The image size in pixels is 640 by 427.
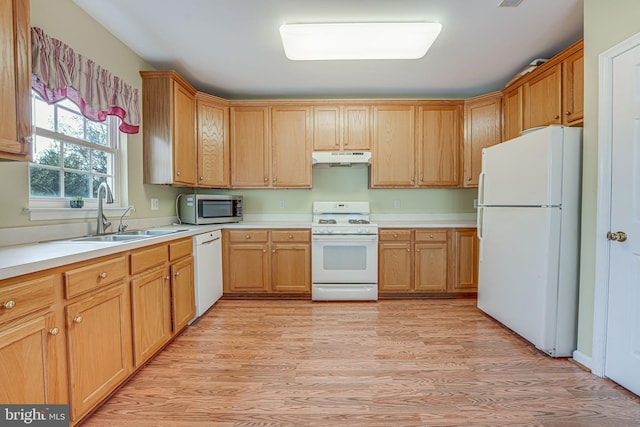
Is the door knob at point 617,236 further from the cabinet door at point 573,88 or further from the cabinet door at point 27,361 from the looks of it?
the cabinet door at point 27,361

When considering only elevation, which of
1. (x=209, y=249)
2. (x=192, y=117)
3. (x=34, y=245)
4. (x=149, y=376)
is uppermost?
(x=192, y=117)

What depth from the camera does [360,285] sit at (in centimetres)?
321

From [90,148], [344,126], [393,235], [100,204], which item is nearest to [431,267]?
[393,235]

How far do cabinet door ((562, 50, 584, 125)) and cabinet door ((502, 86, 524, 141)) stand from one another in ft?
1.70

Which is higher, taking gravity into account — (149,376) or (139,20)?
(139,20)

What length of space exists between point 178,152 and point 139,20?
111cm

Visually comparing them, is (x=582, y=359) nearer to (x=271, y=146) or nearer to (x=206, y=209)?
(x=271, y=146)

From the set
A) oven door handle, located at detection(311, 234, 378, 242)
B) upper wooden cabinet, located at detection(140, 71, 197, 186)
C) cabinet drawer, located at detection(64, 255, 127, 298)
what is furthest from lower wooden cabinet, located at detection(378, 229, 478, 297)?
cabinet drawer, located at detection(64, 255, 127, 298)

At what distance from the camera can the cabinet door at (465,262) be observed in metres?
3.25

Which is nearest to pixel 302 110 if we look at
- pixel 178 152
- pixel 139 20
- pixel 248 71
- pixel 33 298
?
pixel 248 71

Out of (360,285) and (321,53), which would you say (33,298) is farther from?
(360,285)

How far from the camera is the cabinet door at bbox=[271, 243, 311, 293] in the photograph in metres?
3.28

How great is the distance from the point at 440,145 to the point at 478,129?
17.8 inches

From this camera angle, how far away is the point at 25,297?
1099mm
